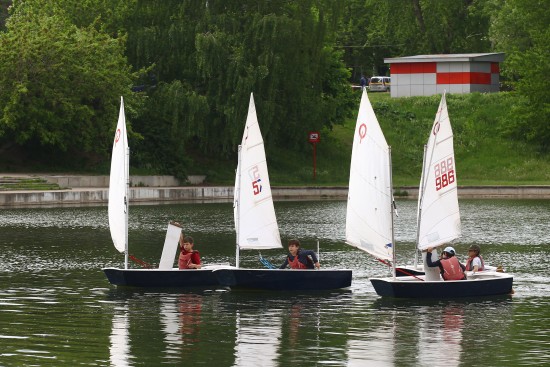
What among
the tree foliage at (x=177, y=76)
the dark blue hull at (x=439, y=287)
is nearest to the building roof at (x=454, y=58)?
the tree foliage at (x=177, y=76)

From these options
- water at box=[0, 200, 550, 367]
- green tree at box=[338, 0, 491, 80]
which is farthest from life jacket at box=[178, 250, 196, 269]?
green tree at box=[338, 0, 491, 80]

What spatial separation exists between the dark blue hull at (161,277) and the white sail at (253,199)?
54.4 inches

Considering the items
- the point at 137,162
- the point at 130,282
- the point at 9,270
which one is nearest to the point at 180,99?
the point at 137,162

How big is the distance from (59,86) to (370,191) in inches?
1780

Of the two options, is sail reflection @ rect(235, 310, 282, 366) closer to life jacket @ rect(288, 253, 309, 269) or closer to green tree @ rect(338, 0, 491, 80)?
life jacket @ rect(288, 253, 309, 269)

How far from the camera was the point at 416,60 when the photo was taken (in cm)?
9744

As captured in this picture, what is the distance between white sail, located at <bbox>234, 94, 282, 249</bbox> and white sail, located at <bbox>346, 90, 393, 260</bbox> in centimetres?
237

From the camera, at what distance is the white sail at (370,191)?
34.8 m

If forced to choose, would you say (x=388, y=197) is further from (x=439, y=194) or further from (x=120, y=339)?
(x=120, y=339)

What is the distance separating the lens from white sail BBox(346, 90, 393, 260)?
114ft

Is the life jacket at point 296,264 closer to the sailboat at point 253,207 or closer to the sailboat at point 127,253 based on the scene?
the sailboat at point 253,207

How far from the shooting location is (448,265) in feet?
111

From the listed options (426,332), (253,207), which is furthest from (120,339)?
(253,207)

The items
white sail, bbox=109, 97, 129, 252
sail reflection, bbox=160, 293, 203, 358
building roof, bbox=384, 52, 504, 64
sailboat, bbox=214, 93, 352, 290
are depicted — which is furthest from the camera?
building roof, bbox=384, 52, 504, 64
